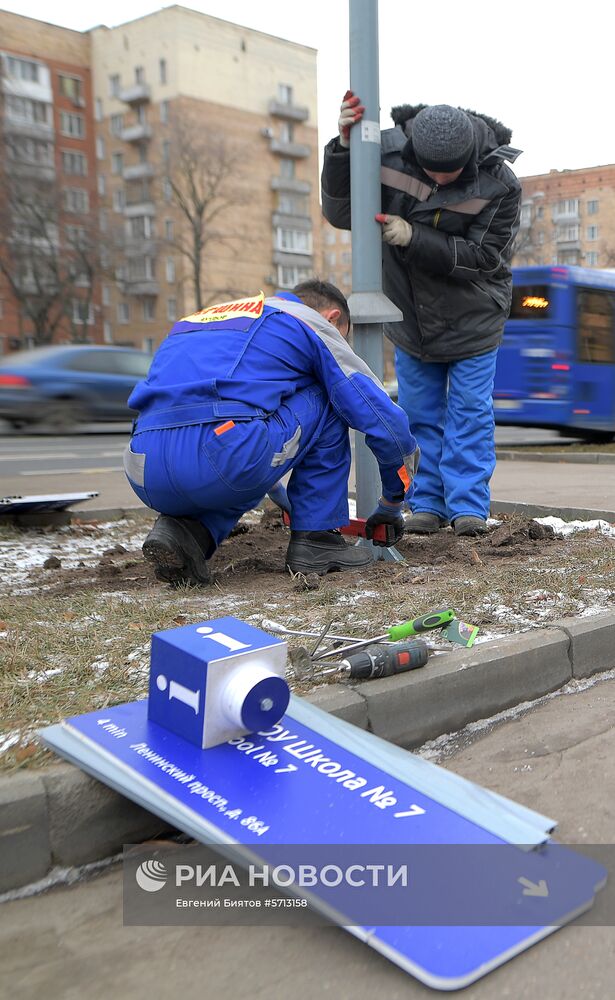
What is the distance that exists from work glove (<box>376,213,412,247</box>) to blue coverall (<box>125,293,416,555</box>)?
88cm

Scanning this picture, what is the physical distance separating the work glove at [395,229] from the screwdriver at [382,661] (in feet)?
8.38

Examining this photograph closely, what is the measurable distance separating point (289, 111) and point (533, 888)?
6560 centimetres

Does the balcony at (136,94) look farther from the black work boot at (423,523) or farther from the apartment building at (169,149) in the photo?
the black work boot at (423,523)

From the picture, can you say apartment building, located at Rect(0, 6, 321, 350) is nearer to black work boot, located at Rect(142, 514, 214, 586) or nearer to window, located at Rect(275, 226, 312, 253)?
window, located at Rect(275, 226, 312, 253)

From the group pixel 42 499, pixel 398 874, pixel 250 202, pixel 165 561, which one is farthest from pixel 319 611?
pixel 250 202

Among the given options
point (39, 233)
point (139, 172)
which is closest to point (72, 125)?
point (139, 172)

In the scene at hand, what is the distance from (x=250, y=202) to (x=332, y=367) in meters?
60.5

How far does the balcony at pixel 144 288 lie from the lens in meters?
59.0

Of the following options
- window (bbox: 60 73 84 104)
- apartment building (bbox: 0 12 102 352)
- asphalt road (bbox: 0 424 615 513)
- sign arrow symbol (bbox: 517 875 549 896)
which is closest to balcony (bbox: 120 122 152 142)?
apartment building (bbox: 0 12 102 352)

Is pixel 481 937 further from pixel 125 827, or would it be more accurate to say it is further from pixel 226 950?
pixel 125 827

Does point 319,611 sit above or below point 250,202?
below

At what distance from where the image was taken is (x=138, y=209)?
57719 millimetres

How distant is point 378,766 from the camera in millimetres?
2156

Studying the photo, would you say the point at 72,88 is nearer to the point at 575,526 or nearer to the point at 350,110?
the point at 350,110
